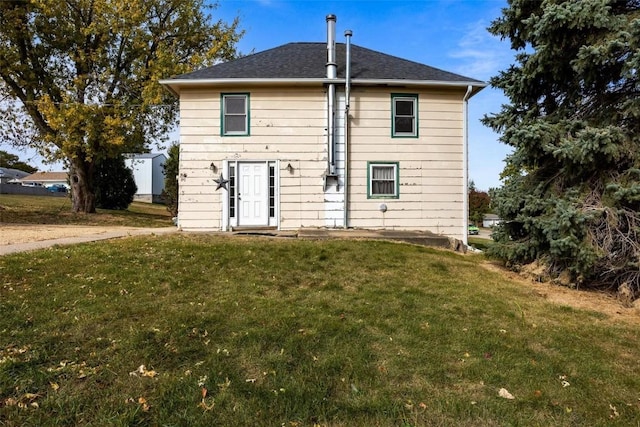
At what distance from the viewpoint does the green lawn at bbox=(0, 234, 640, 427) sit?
2.97 meters

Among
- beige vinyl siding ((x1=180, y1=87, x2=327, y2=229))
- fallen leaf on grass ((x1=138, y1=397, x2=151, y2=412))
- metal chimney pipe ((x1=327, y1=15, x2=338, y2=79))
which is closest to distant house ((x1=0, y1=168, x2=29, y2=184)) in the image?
beige vinyl siding ((x1=180, y1=87, x2=327, y2=229))

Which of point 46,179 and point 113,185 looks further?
point 46,179

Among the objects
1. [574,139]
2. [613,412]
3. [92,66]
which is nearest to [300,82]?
[574,139]

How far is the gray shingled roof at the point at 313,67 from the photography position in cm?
1116

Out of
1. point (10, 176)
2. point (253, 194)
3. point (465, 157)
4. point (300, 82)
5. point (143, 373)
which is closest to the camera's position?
point (143, 373)

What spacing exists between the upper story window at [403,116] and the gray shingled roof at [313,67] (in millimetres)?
557

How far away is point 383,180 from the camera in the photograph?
1148 cm

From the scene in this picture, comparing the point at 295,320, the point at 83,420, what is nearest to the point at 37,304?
the point at 83,420

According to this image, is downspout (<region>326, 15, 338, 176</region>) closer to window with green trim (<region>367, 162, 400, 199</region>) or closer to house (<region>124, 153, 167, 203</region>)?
window with green trim (<region>367, 162, 400, 199</region>)

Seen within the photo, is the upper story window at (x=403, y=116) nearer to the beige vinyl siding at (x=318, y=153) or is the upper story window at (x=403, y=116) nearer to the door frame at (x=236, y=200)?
the beige vinyl siding at (x=318, y=153)

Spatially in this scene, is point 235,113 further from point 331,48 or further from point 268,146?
point 331,48

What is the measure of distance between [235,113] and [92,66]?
10432mm

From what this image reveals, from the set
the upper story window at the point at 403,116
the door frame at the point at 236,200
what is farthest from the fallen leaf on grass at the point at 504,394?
the upper story window at the point at 403,116

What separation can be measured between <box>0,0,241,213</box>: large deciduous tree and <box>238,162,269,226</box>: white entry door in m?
7.51
